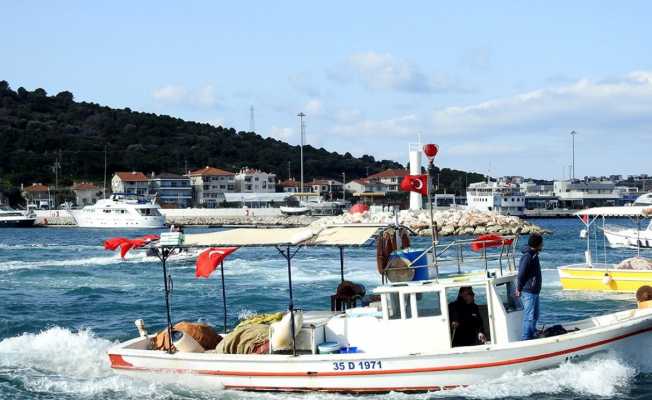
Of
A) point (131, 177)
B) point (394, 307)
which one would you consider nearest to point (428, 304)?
point (394, 307)

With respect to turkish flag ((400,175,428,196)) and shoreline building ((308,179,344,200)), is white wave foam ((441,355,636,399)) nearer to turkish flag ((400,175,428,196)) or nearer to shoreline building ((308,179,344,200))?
turkish flag ((400,175,428,196))

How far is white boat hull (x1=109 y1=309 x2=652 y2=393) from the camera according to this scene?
1466 centimetres

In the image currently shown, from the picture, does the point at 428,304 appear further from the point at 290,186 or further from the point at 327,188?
the point at 327,188

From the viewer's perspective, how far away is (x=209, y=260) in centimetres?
1611

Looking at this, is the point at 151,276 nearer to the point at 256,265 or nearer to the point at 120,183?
the point at 256,265

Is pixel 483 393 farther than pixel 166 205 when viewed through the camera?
No

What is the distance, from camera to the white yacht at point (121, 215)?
4139 inches

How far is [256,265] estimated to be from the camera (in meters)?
45.2

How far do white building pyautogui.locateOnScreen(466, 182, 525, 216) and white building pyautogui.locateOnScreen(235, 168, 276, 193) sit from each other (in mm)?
37801

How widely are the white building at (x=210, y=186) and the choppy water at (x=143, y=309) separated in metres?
90.3

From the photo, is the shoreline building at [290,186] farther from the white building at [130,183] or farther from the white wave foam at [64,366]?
the white wave foam at [64,366]

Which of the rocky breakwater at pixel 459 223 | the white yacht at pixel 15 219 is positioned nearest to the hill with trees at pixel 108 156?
the white yacht at pixel 15 219

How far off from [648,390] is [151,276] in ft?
95.1

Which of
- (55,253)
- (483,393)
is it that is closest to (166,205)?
(55,253)
